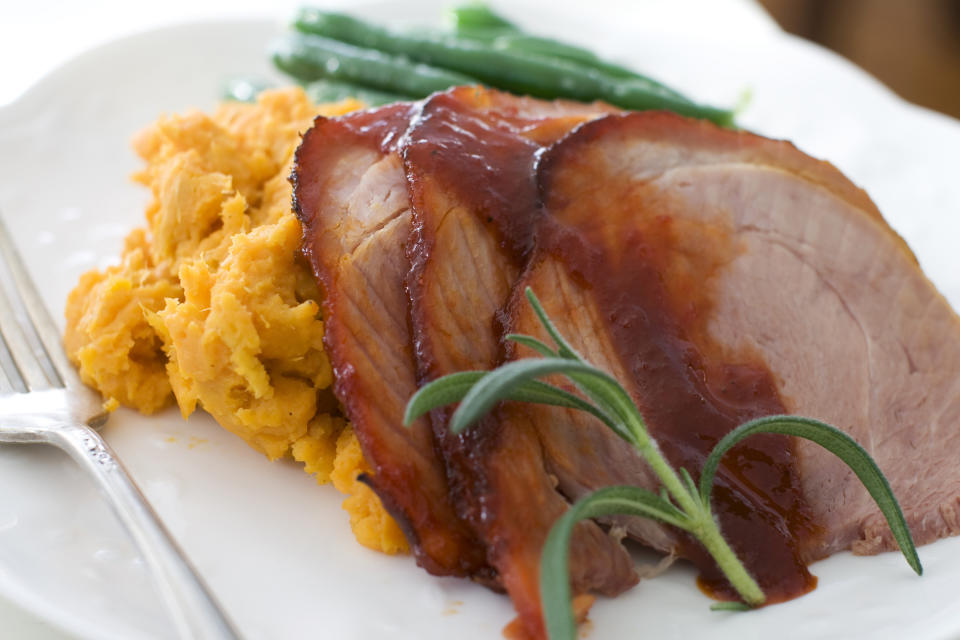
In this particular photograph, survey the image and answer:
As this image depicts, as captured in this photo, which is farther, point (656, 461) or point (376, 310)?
point (376, 310)

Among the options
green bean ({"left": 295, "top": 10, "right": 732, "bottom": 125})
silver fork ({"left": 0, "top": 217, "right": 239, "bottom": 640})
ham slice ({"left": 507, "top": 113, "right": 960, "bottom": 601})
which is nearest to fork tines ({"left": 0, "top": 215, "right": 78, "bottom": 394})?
silver fork ({"left": 0, "top": 217, "right": 239, "bottom": 640})

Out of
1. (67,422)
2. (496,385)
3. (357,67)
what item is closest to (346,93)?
(357,67)

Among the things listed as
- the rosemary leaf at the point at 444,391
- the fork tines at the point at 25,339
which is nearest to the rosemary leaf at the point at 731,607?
the rosemary leaf at the point at 444,391

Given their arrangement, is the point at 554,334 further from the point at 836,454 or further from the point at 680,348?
the point at 836,454

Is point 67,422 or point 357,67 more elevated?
point 357,67

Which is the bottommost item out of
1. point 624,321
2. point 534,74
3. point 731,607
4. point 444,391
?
point 731,607

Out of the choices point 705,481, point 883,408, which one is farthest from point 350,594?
point 883,408

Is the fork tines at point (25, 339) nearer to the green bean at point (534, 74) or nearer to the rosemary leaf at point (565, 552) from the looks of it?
the rosemary leaf at point (565, 552)
